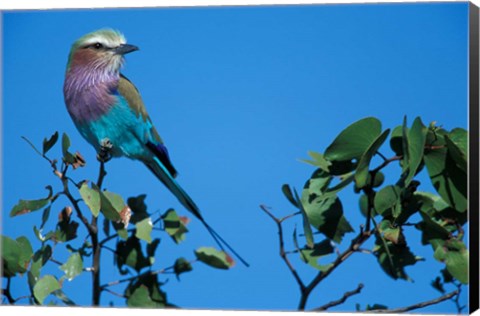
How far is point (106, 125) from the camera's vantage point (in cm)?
228

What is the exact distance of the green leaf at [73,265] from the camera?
2.09 meters

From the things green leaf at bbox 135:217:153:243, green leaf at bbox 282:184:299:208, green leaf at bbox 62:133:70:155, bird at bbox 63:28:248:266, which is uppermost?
bird at bbox 63:28:248:266

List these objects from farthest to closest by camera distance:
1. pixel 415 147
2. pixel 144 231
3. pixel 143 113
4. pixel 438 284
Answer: pixel 143 113, pixel 144 231, pixel 438 284, pixel 415 147

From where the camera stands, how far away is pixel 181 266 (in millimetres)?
2104

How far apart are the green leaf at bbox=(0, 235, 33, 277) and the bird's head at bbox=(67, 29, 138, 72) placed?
502 millimetres

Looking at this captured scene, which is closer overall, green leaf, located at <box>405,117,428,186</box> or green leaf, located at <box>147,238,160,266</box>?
A: green leaf, located at <box>405,117,428,186</box>

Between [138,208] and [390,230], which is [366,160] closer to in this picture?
[390,230]

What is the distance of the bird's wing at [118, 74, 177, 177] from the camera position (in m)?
2.17

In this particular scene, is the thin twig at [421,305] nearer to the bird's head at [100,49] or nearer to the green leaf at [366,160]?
the green leaf at [366,160]

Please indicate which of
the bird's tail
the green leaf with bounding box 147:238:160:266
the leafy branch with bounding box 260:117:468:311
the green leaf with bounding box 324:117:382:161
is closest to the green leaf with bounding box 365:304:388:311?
the leafy branch with bounding box 260:117:468:311

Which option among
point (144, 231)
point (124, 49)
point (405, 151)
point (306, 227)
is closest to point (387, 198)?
point (405, 151)

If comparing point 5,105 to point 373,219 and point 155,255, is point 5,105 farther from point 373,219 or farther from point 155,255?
point 373,219

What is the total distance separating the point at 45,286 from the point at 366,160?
0.94m

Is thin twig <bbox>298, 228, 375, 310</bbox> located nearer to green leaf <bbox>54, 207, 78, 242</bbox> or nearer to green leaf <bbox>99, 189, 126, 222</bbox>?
green leaf <bbox>99, 189, 126, 222</bbox>
